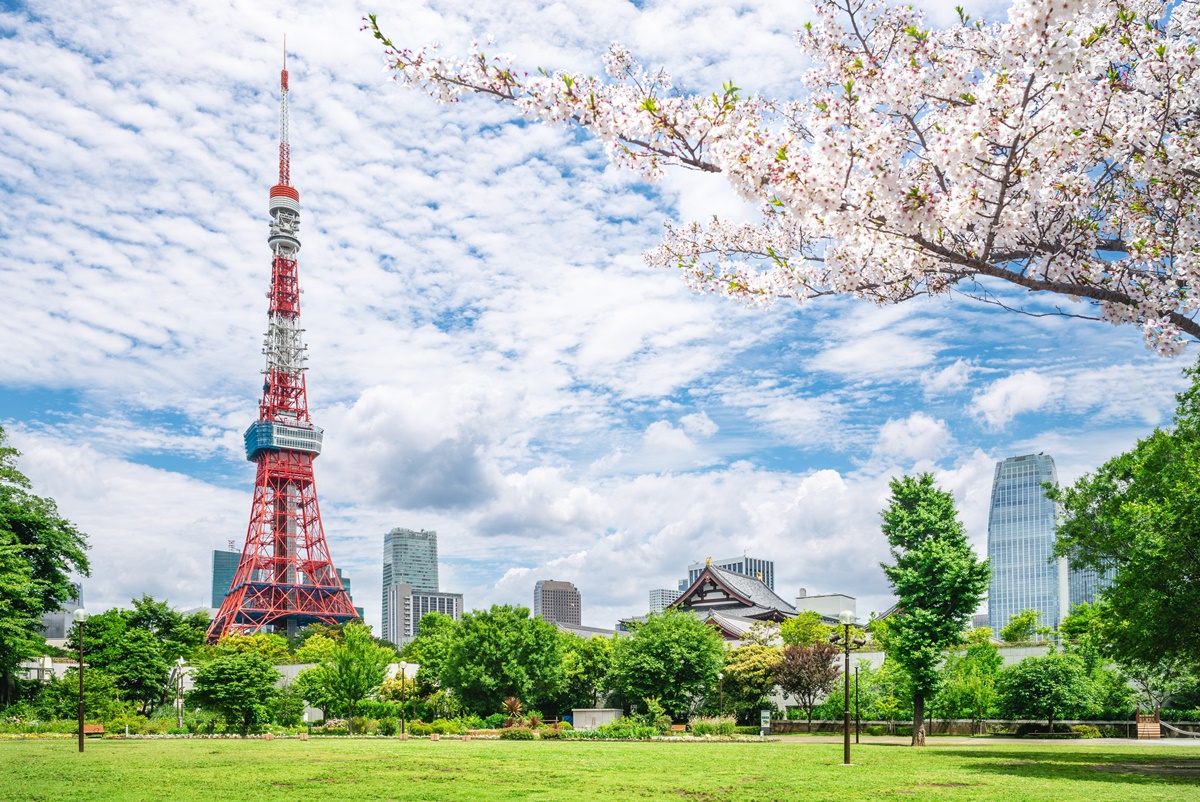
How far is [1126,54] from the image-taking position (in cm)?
735

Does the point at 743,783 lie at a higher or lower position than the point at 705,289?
lower

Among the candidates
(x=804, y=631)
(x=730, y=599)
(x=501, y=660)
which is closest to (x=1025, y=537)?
(x=730, y=599)

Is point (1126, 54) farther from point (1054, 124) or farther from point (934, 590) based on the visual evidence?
point (934, 590)

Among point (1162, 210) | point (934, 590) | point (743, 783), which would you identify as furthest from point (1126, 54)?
point (934, 590)

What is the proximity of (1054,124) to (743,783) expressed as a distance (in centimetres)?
1104

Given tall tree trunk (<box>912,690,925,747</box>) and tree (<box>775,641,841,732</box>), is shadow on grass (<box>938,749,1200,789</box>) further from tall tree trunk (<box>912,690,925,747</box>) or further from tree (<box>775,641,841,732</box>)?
tree (<box>775,641,841,732</box>)

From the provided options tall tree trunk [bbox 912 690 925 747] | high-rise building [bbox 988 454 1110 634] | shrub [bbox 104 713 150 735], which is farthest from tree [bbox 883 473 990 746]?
high-rise building [bbox 988 454 1110 634]

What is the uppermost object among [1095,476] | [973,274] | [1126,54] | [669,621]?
[1126,54]

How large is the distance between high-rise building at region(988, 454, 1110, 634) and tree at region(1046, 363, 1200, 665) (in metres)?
147

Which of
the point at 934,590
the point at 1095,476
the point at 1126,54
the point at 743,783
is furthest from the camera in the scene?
the point at 934,590

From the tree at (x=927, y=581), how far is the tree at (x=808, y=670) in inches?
438

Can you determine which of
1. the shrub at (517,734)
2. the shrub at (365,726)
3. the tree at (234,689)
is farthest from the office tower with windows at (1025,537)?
the tree at (234,689)

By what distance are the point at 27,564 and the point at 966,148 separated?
36.8 meters

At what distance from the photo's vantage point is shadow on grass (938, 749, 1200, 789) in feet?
50.3
